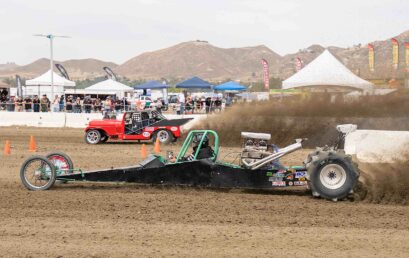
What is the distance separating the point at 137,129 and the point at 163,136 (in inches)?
34.3

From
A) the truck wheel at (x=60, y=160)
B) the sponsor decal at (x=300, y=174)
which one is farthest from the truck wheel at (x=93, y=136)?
the sponsor decal at (x=300, y=174)

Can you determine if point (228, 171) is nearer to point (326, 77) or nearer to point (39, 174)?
point (39, 174)

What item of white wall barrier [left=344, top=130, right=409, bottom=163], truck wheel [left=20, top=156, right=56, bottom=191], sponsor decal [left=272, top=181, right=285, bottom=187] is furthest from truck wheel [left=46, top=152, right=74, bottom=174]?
white wall barrier [left=344, top=130, right=409, bottom=163]

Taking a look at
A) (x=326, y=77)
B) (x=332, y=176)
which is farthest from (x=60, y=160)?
(x=326, y=77)

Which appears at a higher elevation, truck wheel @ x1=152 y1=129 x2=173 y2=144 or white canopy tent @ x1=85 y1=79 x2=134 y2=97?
white canopy tent @ x1=85 y1=79 x2=134 y2=97

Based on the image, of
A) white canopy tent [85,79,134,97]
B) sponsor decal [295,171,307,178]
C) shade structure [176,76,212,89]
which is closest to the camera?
sponsor decal [295,171,307,178]

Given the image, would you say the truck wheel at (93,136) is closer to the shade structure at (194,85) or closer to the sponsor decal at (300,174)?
the sponsor decal at (300,174)

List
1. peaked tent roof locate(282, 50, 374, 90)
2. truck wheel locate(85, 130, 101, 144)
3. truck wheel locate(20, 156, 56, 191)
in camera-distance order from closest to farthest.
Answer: truck wheel locate(20, 156, 56, 191), truck wheel locate(85, 130, 101, 144), peaked tent roof locate(282, 50, 374, 90)

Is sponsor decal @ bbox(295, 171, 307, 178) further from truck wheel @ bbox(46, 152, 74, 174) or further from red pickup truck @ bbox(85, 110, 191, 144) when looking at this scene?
red pickup truck @ bbox(85, 110, 191, 144)

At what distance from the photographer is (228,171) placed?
9.48 meters

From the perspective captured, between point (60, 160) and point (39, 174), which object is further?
point (60, 160)

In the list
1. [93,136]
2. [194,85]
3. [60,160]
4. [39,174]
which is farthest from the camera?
[194,85]

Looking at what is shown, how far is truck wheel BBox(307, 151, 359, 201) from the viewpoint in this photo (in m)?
8.99

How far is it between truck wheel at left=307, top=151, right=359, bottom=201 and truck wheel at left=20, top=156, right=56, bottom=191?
4.10 m
